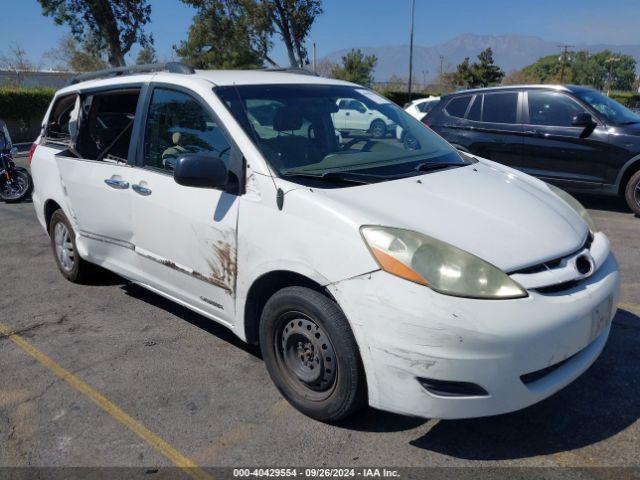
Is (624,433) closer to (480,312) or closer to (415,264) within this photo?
(480,312)

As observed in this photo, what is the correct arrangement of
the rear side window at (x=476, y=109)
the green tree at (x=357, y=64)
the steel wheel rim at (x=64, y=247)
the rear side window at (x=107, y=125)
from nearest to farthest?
the rear side window at (x=107, y=125), the steel wheel rim at (x=64, y=247), the rear side window at (x=476, y=109), the green tree at (x=357, y=64)

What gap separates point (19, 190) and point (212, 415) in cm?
809

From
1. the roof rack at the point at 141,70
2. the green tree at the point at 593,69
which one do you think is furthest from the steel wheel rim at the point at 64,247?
the green tree at the point at 593,69

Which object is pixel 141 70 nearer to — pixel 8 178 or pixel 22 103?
pixel 8 178

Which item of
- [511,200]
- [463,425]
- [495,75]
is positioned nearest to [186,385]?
[463,425]

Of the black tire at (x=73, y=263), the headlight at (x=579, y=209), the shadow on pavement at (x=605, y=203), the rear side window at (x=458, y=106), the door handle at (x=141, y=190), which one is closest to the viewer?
the headlight at (x=579, y=209)

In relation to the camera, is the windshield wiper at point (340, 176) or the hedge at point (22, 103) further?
the hedge at point (22, 103)

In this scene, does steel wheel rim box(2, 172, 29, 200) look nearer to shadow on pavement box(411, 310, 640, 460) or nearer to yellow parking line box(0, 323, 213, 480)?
yellow parking line box(0, 323, 213, 480)

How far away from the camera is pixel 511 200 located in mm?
3143

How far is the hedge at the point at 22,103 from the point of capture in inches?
788

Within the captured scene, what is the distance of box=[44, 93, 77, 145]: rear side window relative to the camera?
5.14 metres

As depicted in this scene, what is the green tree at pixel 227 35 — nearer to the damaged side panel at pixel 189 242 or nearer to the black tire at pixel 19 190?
the black tire at pixel 19 190

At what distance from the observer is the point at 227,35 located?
3078 centimetres

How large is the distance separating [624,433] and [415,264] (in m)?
1.40
